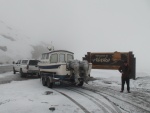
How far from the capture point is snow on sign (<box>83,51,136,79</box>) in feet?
83.4

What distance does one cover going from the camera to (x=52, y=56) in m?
19.1

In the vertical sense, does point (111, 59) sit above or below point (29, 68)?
above

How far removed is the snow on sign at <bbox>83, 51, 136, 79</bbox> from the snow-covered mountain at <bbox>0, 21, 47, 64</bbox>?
51.7 meters

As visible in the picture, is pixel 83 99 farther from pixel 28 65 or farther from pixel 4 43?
pixel 4 43

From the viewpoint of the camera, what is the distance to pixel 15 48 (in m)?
86.6

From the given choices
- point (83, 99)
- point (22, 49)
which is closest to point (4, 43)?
point (22, 49)

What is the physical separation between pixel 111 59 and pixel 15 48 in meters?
65.0

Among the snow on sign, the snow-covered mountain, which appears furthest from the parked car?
the snow-covered mountain

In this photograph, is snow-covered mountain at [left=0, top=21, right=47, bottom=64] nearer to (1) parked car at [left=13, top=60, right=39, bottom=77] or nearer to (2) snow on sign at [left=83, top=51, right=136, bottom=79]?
(1) parked car at [left=13, top=60, right=39, bottom=77]

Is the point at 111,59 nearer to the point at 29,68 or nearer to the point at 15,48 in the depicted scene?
the point at 29,68

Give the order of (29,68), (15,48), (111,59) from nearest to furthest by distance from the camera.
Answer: (111,59) < (29,68) < (15,48)

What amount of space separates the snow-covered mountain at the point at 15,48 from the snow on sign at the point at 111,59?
5169 cm

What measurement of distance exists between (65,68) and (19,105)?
608cm

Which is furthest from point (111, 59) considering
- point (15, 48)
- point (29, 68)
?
point (15, 48)
